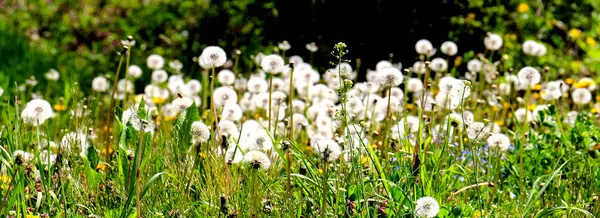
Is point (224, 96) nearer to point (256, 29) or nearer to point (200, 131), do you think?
point (200, 131)

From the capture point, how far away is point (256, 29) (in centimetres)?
619

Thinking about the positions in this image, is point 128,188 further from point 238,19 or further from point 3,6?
point 3,6

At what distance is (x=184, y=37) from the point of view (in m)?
6.60

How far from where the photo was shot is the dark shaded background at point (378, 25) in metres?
5.20

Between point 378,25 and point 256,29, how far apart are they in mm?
1274

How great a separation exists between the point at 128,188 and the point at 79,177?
26cm

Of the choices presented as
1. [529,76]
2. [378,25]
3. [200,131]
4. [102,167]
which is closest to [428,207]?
[200,131]

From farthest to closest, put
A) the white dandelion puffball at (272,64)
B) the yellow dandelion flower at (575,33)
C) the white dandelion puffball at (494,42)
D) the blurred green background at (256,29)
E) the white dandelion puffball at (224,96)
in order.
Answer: the yellow dandelion flower at (575,33) → the blurred green background at (256,29) → the white dandelion puffball at (494,42) → the white dandelion puffball at (224,96) → the white dandelion puffball at (272,64)

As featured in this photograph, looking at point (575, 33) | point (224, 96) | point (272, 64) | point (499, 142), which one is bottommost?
point (499, 142)

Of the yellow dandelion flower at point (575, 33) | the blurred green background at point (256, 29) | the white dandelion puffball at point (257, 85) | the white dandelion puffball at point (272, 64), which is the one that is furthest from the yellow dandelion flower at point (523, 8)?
the white dandelion puffball at point (272, 64)

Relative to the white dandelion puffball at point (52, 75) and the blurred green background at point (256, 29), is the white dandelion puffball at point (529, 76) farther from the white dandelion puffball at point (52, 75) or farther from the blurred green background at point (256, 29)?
the white dandelion puffball at point (52, 75)

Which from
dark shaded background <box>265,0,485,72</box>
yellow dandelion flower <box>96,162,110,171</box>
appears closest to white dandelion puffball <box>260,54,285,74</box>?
yellow dandelion flower <box>96,162,110,171</box>

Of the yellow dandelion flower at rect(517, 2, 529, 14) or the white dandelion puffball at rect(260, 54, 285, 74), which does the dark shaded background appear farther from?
the white dandelion puffball at rect(260, 54, 285, 74)

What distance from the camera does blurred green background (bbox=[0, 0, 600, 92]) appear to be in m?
5.25
